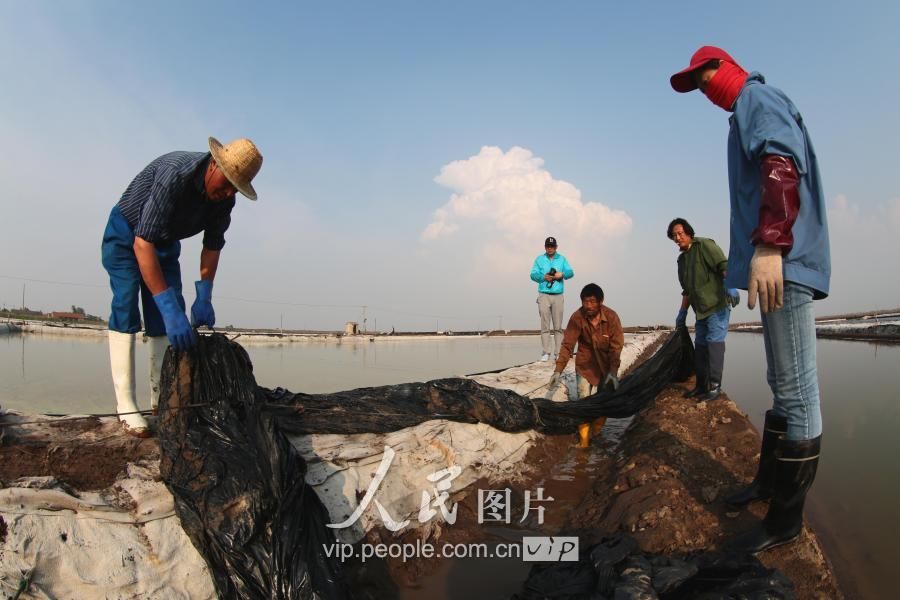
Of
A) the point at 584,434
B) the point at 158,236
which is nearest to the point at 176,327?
the point at 158,236

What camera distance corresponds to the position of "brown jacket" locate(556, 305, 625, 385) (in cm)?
438

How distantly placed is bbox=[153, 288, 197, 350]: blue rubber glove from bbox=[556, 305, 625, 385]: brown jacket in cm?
316

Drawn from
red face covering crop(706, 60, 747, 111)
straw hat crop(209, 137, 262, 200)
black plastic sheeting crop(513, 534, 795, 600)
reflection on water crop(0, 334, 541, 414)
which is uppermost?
red face covering crop(706, 60, 747, 111)

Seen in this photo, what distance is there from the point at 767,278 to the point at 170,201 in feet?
8.49

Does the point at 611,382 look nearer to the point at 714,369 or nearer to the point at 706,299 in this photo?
the point at 714,369

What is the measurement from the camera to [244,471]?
5.74ft

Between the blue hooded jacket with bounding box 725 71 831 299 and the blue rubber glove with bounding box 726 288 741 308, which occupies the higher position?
the blue hooded jacket with bounding box 725 71 831 299

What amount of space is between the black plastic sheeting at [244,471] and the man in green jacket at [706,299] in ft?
11.0

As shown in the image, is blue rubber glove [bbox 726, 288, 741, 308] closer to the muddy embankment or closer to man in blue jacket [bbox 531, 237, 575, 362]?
the muddy embankment

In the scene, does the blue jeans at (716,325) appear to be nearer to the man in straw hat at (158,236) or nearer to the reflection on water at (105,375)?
the reflection on water at (105,375)

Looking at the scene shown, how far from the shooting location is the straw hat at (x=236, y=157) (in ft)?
7.55

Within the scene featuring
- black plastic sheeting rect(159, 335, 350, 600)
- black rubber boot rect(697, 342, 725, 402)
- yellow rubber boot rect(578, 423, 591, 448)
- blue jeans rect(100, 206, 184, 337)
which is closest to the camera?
black plastic sheeting rect(159, 335, 350, 600)

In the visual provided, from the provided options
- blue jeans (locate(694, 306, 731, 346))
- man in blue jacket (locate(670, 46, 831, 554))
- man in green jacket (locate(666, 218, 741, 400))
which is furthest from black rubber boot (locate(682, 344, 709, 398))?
man in blue jacket (locate(670, 46, 831, 554))

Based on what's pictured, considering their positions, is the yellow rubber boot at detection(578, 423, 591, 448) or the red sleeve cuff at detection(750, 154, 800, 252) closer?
the red sleeve cuff at detection(750, 154, 800, 252)
